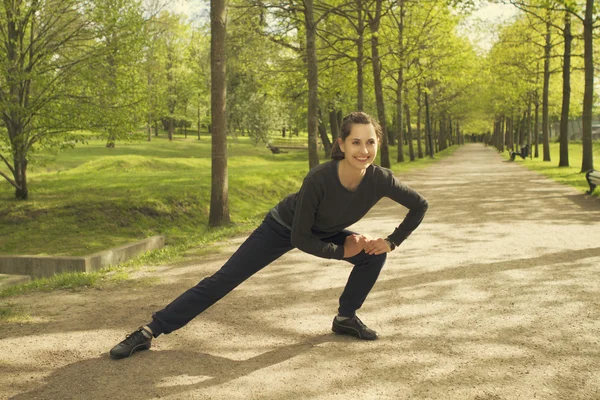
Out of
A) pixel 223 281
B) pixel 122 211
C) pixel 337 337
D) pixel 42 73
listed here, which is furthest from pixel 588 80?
pixel 223 281

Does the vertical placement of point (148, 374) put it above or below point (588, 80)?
below

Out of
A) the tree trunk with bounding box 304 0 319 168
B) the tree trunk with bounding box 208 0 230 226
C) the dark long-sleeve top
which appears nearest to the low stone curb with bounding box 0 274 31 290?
the dark long-sleeve top

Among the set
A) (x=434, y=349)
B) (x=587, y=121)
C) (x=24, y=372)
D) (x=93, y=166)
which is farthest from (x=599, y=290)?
(x=93, y=166)

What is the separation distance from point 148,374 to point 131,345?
1.21 ft

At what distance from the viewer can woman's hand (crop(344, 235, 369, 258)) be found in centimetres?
393

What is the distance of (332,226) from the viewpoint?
400 centimetres

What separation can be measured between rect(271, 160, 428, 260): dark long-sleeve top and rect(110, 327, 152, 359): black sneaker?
4.12 ft

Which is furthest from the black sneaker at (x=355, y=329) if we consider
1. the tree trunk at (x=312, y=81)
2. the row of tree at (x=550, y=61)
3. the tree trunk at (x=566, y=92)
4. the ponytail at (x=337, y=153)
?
the tree trunk at (x=566, y=92)

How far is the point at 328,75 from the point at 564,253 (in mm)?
18541

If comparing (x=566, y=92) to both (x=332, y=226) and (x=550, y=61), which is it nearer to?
(x=550, y=61)

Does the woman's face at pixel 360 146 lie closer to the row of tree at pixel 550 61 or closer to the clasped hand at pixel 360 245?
the clasped hand at pixel 360 245

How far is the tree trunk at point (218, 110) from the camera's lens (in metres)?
10.5

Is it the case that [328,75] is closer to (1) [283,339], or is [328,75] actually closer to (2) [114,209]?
(2) [114,209]

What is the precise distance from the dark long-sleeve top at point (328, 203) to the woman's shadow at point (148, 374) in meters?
0.88
